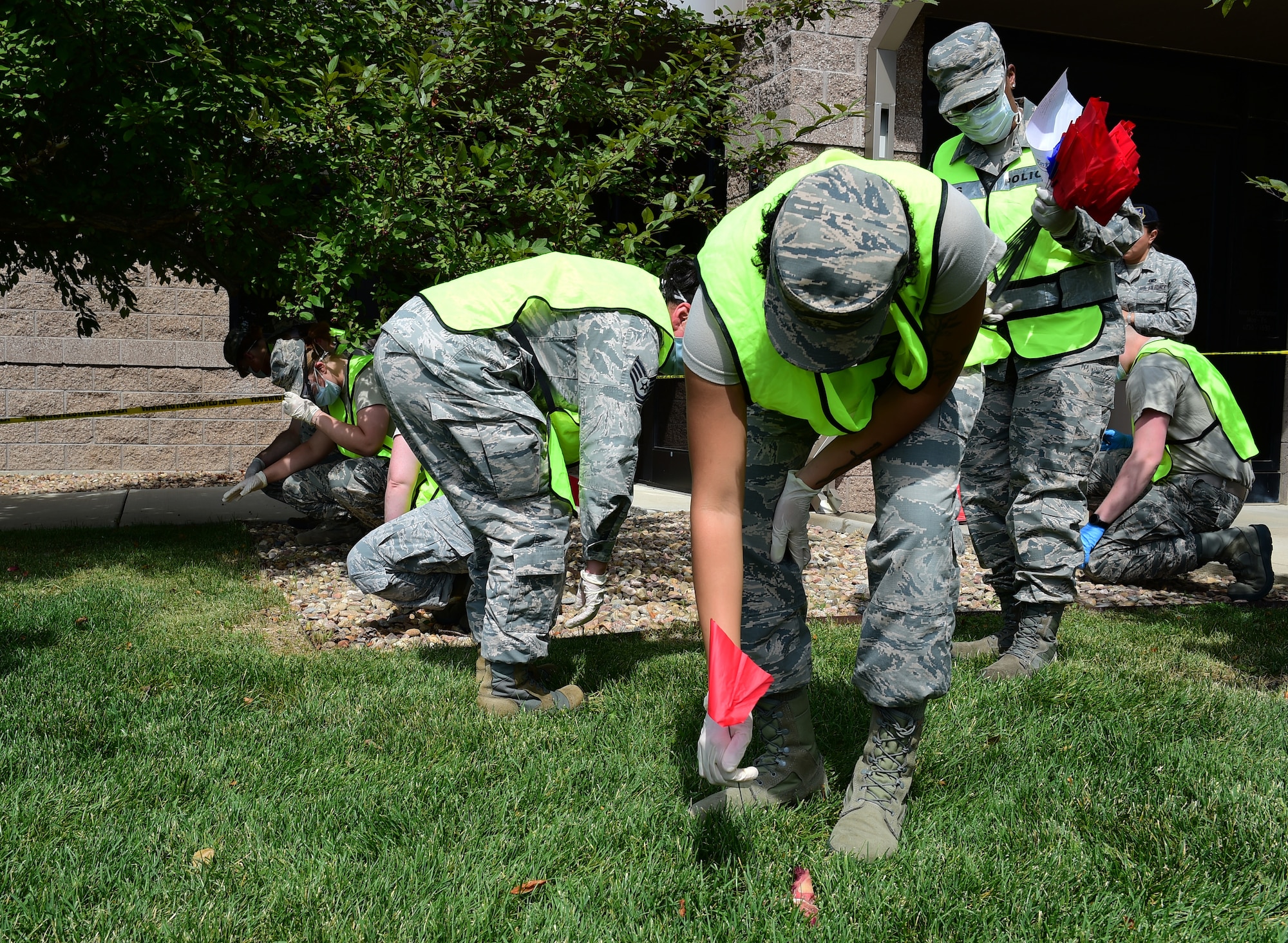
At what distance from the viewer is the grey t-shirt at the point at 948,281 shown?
2006mm

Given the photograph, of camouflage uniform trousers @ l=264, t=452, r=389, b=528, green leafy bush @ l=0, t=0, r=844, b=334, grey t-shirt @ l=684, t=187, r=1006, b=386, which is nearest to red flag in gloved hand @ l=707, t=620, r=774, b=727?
grey t-shirt @ l=684, t=187, r=1006, b=386

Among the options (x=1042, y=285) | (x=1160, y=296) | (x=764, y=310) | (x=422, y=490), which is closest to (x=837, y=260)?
(x=764, y=310)

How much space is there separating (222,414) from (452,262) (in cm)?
627

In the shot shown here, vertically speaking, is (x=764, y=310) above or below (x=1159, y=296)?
above

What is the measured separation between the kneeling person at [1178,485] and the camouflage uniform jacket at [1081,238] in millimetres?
1671

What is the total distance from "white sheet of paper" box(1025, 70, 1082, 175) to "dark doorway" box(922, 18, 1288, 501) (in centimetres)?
513

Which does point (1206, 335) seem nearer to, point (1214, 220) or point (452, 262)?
point (1214, 220)

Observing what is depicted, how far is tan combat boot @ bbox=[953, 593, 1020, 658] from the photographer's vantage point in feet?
12.6

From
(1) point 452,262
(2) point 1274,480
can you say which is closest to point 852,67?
(1) point 452,262

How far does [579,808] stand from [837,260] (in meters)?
1.48

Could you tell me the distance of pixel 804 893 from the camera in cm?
203

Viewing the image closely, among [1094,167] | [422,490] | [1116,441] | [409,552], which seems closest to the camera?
[1094,167]

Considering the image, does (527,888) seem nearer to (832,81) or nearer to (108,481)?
(832,81)

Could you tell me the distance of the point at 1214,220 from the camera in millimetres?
9156
